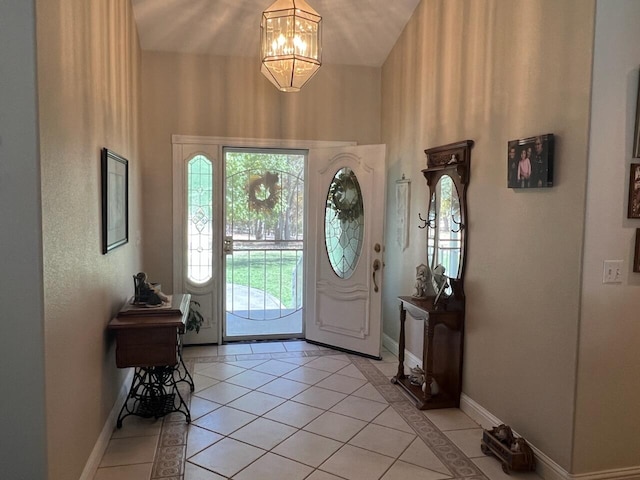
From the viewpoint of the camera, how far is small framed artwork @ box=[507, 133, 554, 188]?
2.62m

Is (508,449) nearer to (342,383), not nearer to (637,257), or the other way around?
(637,257)

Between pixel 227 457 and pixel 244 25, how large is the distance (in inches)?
142

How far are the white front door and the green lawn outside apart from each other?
0.20 metres

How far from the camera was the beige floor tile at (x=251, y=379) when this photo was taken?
4.01 m

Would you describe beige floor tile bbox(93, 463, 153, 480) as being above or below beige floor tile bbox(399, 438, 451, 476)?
below

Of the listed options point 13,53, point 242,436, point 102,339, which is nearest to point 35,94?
point 13,53

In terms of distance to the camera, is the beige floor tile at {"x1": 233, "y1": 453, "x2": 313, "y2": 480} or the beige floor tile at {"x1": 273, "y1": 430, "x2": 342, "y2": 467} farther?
the beige floor tile at {"x1": 273, "y1": 430, "x2": 342, "y2": 467}

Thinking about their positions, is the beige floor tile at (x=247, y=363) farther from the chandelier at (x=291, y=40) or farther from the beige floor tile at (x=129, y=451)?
the chandelier at (x=291, y=40)

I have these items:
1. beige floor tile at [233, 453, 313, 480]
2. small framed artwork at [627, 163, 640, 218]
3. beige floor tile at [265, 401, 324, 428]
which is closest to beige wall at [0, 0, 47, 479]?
beige floor tile at [233, 453, 313, 480]

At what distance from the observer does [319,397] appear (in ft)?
12.4

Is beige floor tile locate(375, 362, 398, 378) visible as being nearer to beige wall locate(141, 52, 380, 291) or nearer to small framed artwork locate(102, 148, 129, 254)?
beige wall locate(141, 52, 380, 291)

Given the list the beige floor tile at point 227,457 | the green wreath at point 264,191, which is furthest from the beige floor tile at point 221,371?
the green wreath at point 264,191

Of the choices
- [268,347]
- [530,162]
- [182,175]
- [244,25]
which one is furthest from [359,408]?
[244,25]

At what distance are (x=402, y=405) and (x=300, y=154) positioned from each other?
9.01 feet
